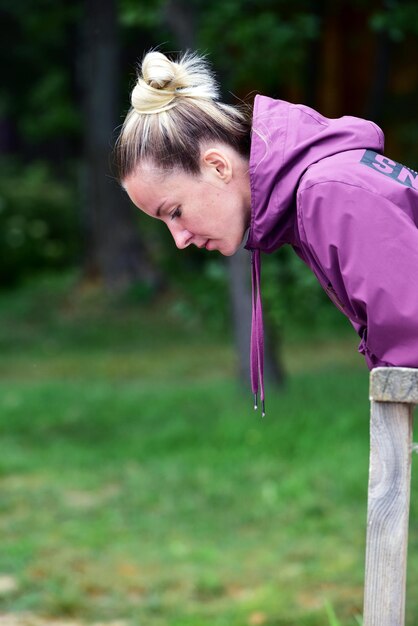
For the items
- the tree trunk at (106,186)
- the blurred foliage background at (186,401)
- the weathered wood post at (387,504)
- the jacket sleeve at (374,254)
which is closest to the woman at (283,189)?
the jacket sleeve at (374,254)

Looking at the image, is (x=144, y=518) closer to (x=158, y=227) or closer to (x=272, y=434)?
(x=272, y=434)

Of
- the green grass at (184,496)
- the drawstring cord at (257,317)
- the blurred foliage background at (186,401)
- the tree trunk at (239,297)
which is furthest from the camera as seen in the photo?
the tree trunk at (239,297)

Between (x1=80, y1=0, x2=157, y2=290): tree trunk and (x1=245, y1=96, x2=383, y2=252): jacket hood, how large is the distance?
12072 mm

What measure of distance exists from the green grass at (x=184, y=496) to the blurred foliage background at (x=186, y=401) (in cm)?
2

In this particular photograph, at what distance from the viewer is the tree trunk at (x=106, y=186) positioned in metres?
14.4

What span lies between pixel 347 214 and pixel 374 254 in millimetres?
91

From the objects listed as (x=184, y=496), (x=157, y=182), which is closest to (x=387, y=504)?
(x=157, y=182)

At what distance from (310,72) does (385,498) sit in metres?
11.0

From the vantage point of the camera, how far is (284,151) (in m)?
2.24

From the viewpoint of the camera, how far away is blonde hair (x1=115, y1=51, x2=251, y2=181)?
2342 millimetres

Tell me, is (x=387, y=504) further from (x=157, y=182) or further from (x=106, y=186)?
(x=106, y=186)

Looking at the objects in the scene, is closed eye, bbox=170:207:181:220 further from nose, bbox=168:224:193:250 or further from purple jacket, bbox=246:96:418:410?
purple jacket, bbox=246:96:418:410

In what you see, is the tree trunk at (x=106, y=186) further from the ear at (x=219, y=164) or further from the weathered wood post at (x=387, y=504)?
the weathered wood post at (x=387, y=504)

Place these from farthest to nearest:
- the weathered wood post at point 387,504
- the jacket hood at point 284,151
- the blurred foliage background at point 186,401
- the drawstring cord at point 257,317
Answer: the blurred foliage background at point 186,401 → the drawstring cord at point 257,317 → the jacket hood at point 284,151 → the weathered wood post at point 387,504
